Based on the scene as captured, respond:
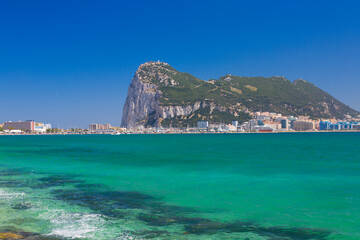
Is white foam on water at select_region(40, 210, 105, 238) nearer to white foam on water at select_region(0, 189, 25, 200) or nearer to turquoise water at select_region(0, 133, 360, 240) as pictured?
turquoise water at select_region(0, 133, 360, 240)

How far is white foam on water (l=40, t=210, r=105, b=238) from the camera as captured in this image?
41.1 ft

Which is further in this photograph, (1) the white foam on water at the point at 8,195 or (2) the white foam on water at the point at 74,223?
(1) the white foam on water at the point at 8,195

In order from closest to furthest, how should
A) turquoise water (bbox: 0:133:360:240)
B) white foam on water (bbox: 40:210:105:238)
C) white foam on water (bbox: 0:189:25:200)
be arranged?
white foam on water (bbox: 40:210:105:238) → turquoise water (bbox: 0:133:360:240) → white foam on water (bbox: 0:189:25:200)

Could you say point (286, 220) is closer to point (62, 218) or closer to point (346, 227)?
point (346, 227)

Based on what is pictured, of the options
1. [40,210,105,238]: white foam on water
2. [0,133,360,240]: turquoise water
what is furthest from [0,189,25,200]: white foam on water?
[40,210,105,238]: white foam on water

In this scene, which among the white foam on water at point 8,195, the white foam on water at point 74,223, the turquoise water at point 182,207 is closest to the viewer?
the white foam on water at point 74,223

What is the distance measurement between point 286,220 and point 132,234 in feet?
23.0

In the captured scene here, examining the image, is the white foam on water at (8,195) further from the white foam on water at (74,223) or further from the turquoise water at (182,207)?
the white foam on water at (74,223)

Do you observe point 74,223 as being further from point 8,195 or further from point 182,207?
point 8,195

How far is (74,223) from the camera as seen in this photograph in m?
13.9

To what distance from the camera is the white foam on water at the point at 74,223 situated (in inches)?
493

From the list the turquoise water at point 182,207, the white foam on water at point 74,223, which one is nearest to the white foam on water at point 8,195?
the turquoise water at point 182,207

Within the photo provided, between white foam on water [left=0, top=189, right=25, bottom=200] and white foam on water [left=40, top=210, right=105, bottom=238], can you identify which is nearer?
white foam on water [left=40, top=210, right=105, bottom=238]

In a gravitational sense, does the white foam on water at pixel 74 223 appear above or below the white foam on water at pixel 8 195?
below
